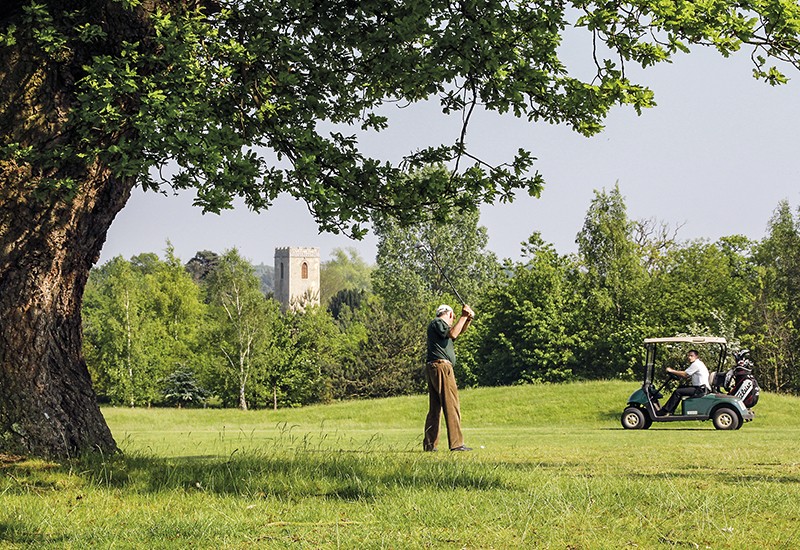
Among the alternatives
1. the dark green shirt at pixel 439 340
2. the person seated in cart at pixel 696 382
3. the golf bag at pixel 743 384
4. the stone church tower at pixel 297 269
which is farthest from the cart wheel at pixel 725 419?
the stone church tower at pixel 297 269

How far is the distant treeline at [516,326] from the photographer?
5662 centimetres

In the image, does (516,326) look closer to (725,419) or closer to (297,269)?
(725,419)

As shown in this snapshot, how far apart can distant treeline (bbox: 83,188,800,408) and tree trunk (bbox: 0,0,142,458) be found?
45.3m

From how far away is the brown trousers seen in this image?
1284 cm

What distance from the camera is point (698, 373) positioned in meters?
23.4

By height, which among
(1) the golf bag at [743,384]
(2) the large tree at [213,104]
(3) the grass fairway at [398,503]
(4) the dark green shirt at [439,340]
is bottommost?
(3) the grass fairway at [398,503]

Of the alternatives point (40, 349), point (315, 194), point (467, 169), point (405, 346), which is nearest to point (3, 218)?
point (40, 349)

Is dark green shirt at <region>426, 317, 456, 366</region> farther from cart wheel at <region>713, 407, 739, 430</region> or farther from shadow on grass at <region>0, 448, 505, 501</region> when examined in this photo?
cart wheel at <region>713, 407, 739, 430</region>

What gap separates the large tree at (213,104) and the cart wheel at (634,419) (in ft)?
52.0

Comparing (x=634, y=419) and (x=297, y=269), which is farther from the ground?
(x=297, y=269)

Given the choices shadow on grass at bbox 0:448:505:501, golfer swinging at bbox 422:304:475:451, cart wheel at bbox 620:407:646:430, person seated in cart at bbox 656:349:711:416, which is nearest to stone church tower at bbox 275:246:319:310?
cart wheel at bbox 620:407:646:430

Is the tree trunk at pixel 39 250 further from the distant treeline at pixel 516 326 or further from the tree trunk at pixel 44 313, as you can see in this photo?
the distant treeline at pixel 516 326

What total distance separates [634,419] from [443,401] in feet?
43.9

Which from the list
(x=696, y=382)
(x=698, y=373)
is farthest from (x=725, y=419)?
(x=698, y=373)
